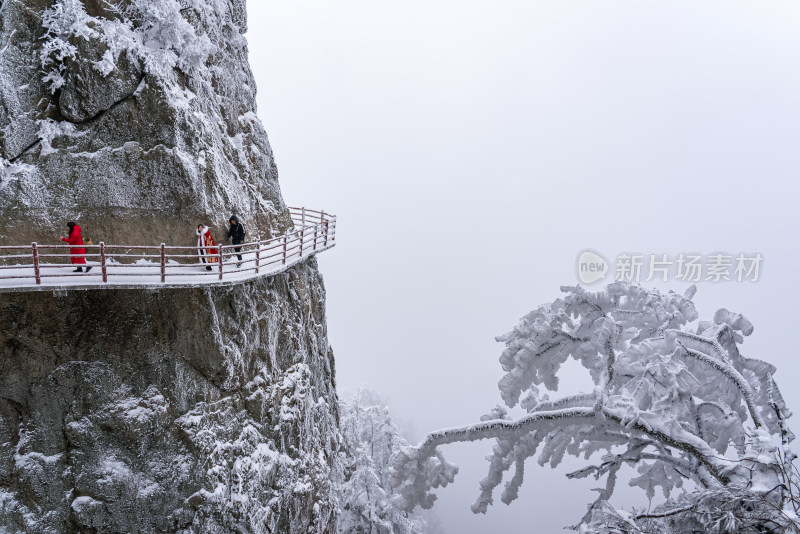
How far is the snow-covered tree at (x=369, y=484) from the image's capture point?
69.4 feet

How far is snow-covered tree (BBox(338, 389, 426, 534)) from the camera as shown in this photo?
21.1 meters

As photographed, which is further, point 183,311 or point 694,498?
point 183,311

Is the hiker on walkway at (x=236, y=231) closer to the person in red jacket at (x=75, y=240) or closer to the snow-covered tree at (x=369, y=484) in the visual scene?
the person in red jacket at (x=75, y=240)

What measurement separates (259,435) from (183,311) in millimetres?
4170

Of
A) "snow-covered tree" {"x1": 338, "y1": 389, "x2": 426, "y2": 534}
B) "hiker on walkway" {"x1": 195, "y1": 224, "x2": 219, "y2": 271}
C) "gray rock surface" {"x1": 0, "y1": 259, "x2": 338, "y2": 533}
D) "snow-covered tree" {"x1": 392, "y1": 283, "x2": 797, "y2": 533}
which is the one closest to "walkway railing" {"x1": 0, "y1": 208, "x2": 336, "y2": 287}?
"hiker on walkway" {"x1": 195, "y1": 224, "x2": 219, "y2": 271}

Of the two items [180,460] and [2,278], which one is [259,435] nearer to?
[180,460]

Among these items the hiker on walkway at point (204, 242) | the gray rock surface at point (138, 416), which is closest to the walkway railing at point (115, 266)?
the hiker on walkway at point (204, 242)

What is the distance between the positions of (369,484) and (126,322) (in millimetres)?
13836

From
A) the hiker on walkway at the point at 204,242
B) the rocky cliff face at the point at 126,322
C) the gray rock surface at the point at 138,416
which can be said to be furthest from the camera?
the hiker on walkway at the point at 204,242

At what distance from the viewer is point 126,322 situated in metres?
11.7

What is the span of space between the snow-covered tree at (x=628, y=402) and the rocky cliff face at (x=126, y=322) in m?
6.70

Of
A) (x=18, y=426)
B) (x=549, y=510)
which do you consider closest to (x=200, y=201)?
(x=18, y=426)

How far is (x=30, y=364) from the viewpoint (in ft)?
36.2

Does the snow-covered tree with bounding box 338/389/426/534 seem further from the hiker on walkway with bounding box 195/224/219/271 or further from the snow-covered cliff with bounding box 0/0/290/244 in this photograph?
the snow-covered cliff with bounding box 0/0/290/244
